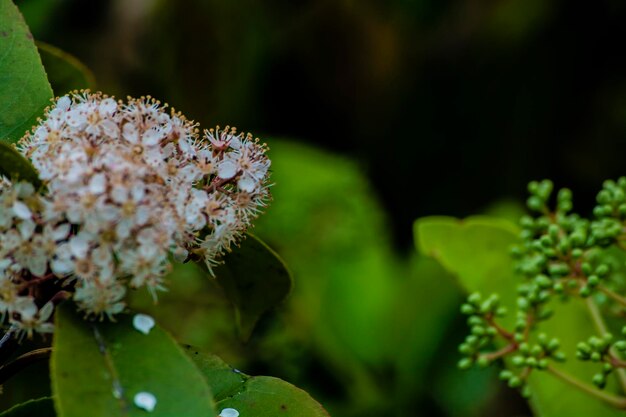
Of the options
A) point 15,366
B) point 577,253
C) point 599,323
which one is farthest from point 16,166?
point 599,323

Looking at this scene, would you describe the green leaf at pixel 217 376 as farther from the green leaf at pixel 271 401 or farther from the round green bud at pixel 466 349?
the round green bud at pixel 466 349

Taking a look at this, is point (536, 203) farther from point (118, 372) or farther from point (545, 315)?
point (118, 372)

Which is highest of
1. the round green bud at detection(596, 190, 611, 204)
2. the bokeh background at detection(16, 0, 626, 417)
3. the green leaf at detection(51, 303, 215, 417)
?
the round green bud at detection(596, 190, 611, 204)

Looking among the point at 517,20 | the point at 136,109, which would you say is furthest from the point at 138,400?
the point at 517,20

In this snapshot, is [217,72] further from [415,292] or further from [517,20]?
[517,20]

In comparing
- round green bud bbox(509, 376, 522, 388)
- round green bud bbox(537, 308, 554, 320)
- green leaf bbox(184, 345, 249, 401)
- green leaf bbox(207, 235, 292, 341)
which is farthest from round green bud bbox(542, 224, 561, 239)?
green leaf bbox(184, 345, 249, 401)

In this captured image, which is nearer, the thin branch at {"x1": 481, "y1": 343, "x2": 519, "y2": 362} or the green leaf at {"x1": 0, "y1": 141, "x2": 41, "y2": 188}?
the green leaf at {"x1": 0, "y1": 141, "x2": 41, "y2": 188}

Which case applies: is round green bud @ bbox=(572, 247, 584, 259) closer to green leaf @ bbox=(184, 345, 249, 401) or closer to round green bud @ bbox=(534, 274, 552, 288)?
round green bud @ bbox=(534, 274, 552, 288)
